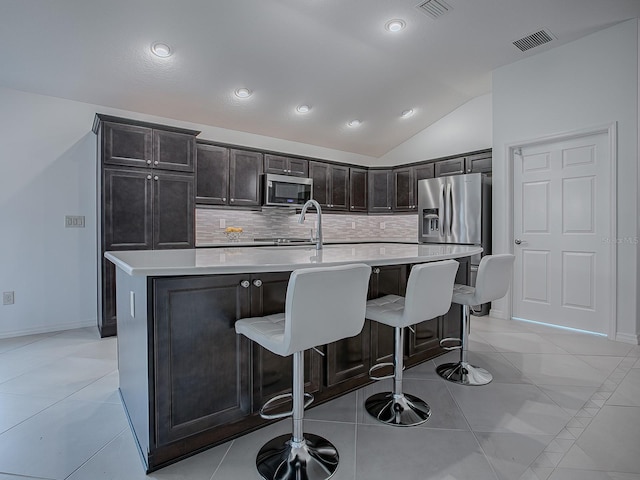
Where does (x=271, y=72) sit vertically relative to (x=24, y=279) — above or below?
above

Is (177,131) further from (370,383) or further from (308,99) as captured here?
(370,383)

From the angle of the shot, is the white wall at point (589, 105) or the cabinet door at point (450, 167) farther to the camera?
the cabinet door at point (450, 167)

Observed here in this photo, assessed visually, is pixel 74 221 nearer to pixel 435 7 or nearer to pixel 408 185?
pixel 435 7

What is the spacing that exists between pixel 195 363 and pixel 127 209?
8.06 feet

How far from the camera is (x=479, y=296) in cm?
240

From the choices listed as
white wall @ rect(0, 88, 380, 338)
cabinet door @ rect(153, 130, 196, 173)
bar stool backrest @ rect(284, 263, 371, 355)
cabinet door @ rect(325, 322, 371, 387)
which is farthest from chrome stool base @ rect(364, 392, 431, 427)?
white wall @ rect(0, 88, 380, 338)

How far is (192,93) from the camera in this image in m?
3.95

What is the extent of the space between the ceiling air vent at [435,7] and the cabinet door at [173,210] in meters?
2.84

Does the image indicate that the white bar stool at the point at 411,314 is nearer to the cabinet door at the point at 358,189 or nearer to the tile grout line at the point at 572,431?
the tile grout line at the point at 572,431

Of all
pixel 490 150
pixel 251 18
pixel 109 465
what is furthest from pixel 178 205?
pixel 490 150

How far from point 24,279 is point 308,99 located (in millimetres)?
3754

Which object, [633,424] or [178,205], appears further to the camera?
[178,205]

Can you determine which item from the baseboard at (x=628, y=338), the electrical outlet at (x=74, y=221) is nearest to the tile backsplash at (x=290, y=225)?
the electrical outlet at (x=74, y=221)

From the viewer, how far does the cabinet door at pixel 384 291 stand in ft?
7.84
